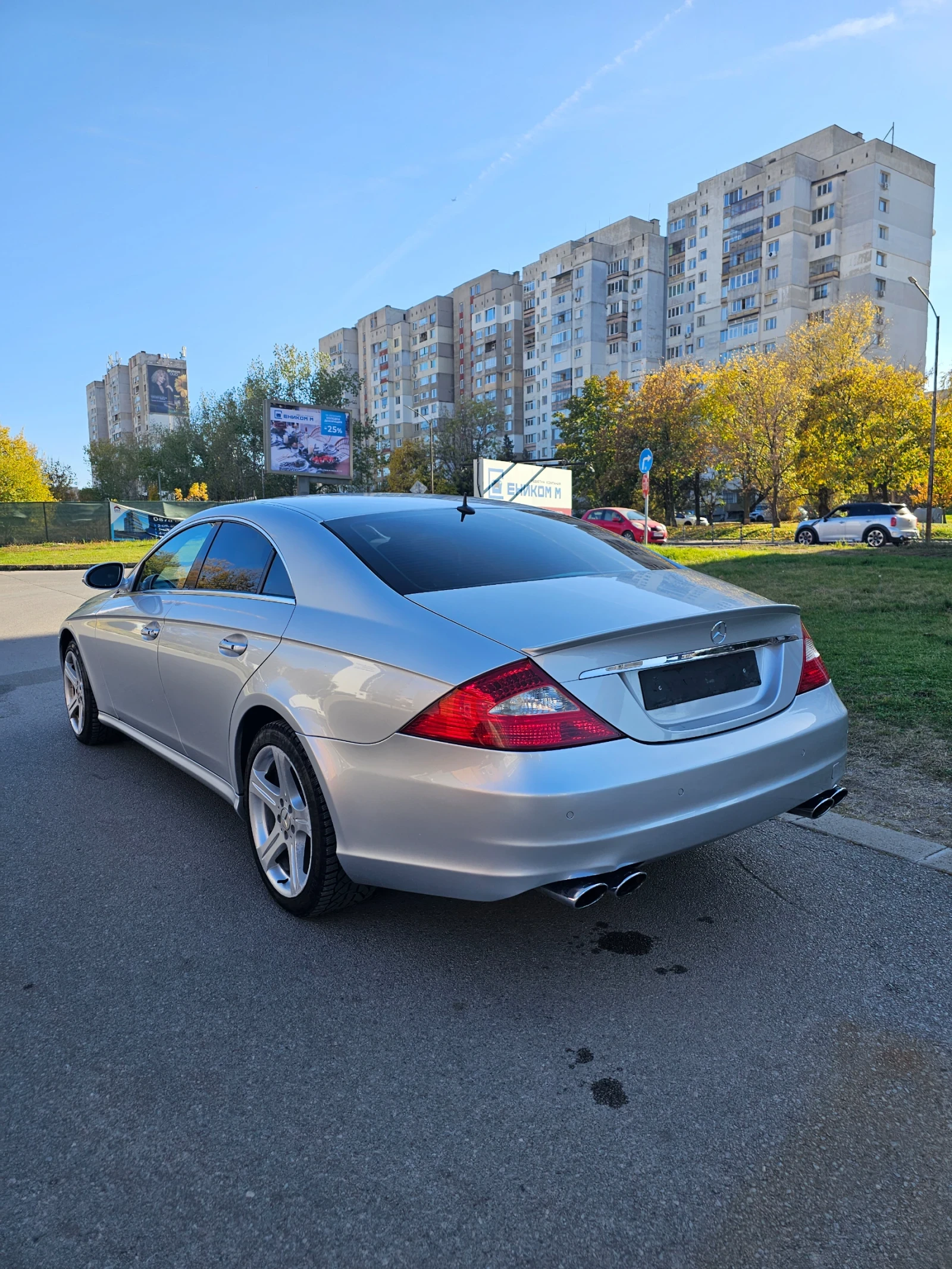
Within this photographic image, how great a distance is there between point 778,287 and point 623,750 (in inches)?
3314

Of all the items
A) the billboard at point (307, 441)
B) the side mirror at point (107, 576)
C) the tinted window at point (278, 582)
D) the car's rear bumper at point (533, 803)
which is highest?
the billboard at point (307, 441)

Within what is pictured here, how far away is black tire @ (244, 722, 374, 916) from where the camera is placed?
283cm

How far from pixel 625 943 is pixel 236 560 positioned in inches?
87.0

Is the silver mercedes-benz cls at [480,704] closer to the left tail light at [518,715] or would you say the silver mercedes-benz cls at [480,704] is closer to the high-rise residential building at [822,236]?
the left tail light at [518,715]

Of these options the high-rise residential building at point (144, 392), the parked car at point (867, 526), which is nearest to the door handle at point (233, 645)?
the parked car at point (867, 526)

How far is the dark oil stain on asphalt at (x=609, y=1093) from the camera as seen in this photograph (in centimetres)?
207

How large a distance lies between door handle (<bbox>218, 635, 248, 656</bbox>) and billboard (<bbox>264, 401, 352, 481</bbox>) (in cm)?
3224

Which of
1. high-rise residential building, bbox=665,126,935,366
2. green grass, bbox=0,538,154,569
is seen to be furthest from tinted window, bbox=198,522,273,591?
high-rise residential building, bbox=665,126,935,366

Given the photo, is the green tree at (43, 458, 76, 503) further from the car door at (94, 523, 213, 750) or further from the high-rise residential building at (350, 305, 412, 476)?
the car door at (94, 523, 213, 750)

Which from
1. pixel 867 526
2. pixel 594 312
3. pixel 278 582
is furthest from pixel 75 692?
pixel 594 312

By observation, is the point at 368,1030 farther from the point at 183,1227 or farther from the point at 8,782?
the point at 8,782

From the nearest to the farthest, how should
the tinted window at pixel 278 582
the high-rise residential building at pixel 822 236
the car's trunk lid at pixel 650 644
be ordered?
1. the car's trunk lid at pixel 650 644
2. the tinted window at pixel 278 582
3. the high-rise residential building at pixel 822 236

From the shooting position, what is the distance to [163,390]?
14175 cm

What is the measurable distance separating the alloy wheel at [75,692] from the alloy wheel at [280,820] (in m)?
2.55
